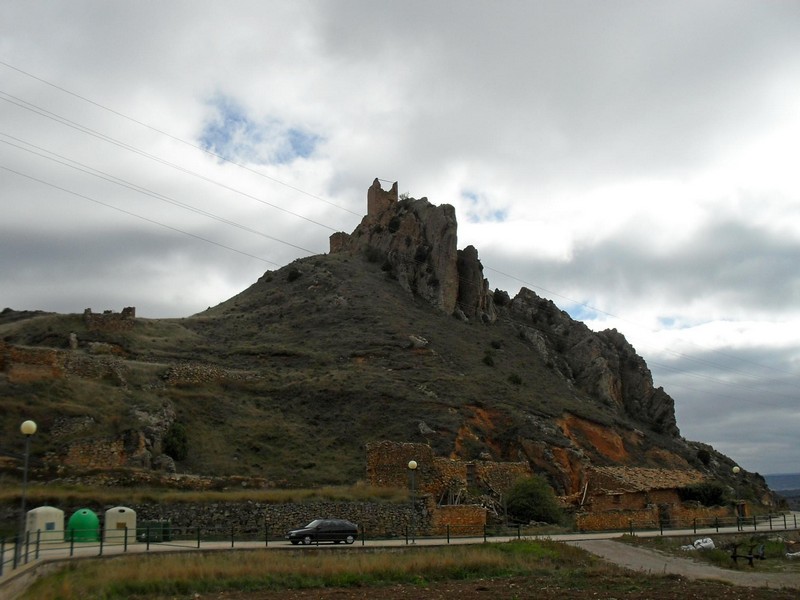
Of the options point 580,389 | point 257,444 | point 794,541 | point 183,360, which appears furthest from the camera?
point 580,389

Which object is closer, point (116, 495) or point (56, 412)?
point (116, 495)

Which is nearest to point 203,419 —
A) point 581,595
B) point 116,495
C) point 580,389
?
point 116,495

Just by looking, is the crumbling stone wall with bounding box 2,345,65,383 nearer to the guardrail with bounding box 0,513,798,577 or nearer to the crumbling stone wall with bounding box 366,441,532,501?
the guardrail with bounding box 0,513,798,577

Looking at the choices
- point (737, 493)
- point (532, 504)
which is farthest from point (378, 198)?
point (532, 504)

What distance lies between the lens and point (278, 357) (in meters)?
67.6

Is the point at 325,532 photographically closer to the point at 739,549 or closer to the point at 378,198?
the point at 739,549

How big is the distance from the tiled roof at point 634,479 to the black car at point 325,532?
21.0m

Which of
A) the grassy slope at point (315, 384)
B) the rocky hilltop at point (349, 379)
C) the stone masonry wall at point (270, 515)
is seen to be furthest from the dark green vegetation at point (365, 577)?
the grassy slope at point (315, 384)

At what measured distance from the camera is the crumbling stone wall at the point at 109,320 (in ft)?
211

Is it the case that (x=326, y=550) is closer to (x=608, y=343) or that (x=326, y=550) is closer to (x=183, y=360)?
(x=183, y=360)

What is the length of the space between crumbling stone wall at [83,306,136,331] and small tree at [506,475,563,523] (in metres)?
37.8

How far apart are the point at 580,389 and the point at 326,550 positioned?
58710mm

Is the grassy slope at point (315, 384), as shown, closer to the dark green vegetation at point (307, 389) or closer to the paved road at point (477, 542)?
the dark green vegetation at point (307, 389)

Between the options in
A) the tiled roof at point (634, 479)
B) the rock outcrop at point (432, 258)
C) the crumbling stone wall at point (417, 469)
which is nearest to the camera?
the crumbling stone wall at point (417, 469)
